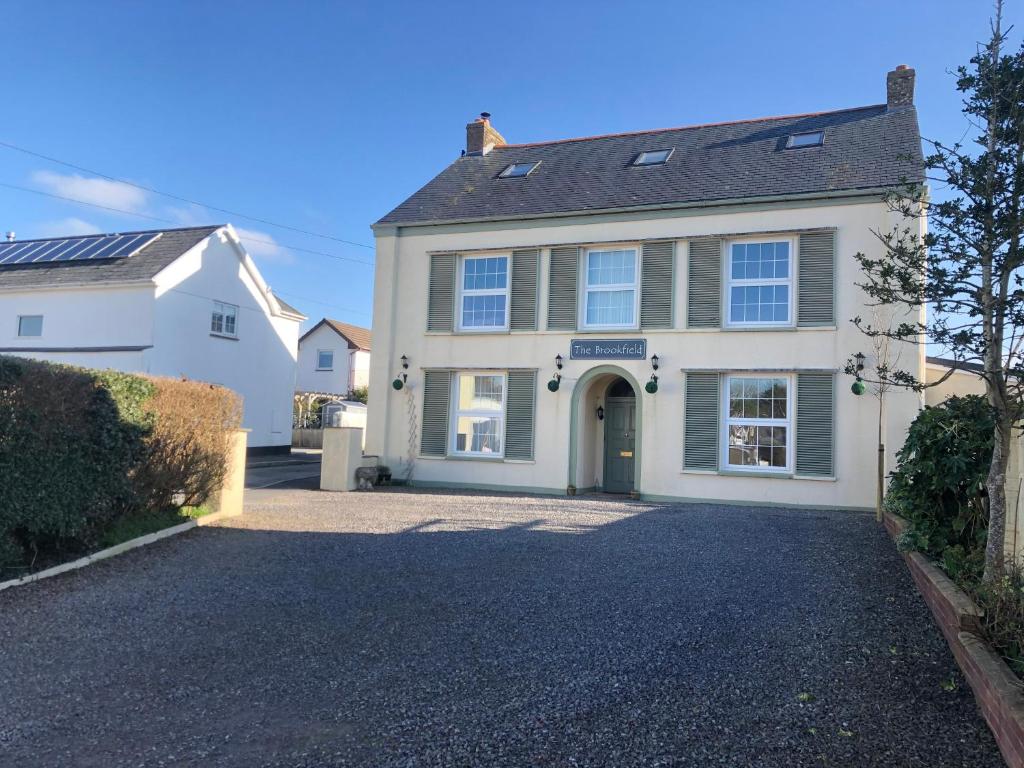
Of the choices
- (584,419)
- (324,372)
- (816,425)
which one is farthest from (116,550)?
(324,372)

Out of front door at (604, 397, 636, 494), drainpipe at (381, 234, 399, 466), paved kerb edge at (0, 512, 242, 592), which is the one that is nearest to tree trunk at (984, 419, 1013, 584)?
paved kerb edge at (0, 512, 242, 592)

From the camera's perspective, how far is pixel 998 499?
217 inches

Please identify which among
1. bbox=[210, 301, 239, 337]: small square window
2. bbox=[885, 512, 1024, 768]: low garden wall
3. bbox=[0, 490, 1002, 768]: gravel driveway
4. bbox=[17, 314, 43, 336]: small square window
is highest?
bbox=[210, 301, 239, 337]: small square window

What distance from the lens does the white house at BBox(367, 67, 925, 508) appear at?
1475cm

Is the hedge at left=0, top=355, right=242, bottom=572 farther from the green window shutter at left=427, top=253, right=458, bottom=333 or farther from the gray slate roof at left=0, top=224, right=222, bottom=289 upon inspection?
the gray slate roof at left=0, top=224, right=222, bottom=289

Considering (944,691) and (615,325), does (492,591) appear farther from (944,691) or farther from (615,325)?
(615,325)

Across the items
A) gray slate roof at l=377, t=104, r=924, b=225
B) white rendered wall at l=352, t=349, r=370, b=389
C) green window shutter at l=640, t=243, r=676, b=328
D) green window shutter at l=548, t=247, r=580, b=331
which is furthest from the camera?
white rendered wall at l=352, t=349, r=370, b=389

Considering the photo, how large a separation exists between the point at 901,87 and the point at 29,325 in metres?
25.9

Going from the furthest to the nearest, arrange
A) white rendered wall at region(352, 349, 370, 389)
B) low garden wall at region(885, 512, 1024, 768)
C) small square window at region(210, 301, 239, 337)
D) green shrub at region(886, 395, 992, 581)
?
1. white rendered wall at region(352, 349, 370, 389)
2. small square window at region(210, 301, 239, 337)
3. green shrub at region(886, 395, 992, 581)
4. low garden wall at region(885, 512, 1024, 768)

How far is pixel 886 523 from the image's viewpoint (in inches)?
421

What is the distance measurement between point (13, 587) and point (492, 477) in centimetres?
1051

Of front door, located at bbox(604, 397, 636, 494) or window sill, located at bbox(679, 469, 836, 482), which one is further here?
front door, located at bbox(604, 397, 636, 494)

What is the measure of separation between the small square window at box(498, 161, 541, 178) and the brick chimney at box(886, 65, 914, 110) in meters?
8.32

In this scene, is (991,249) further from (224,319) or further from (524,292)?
(224,319)
